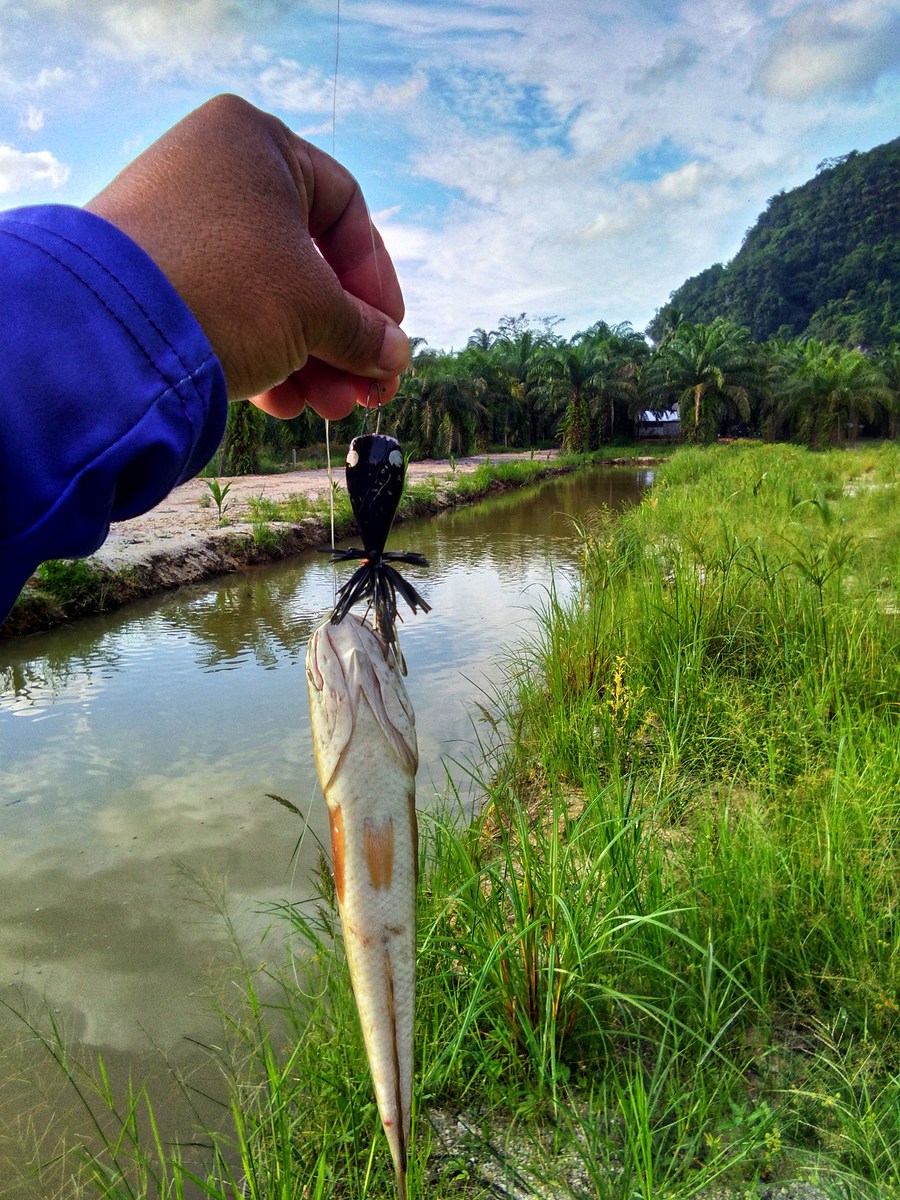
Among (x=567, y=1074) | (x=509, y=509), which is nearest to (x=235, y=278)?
(x=567, y=1074)

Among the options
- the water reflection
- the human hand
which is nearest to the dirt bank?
the water reflection

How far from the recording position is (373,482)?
972 millimetres

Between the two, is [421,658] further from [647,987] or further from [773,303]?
[773,303]

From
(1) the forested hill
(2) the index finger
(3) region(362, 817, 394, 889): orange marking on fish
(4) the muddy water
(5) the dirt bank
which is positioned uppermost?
(1) the forested hill

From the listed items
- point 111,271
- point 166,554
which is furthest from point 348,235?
point 166,554

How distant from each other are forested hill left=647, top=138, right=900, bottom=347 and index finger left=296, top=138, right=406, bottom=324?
74.3m

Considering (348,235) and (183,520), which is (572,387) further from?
(348,235)

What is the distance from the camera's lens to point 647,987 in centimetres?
217

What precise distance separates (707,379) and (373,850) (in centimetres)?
4289

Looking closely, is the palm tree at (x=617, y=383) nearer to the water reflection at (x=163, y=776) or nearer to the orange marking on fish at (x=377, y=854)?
the water reflection at (x=163, y=776)

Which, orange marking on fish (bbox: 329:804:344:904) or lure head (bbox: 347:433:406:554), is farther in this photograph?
lure head (bbox: 347:433:406:554)

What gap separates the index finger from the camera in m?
1.17

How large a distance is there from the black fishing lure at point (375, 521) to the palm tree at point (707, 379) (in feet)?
135

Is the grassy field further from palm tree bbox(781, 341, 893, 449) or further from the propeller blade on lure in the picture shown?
palm tree bbox(781, 341, 893, 449)
